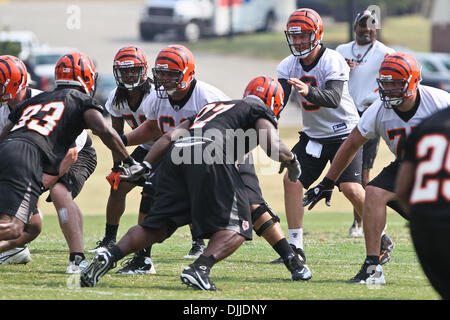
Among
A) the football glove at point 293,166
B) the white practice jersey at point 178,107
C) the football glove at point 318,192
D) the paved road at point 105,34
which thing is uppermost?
the white practice jersey at point 178,107

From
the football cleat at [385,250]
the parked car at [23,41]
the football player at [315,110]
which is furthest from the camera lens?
the parked car at [23,41]

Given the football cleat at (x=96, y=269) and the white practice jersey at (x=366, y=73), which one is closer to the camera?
the football cleat at (x=96, y=269)

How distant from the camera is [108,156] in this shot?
19.8 meters

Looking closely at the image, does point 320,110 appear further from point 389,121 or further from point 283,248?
point 283,248

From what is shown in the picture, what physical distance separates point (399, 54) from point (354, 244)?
2.99 metres

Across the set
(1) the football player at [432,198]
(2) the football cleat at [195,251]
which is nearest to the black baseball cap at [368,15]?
(2) the football cleat at [195,251]

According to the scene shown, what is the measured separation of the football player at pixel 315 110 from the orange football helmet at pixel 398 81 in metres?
1.09

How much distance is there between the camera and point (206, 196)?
238 inches

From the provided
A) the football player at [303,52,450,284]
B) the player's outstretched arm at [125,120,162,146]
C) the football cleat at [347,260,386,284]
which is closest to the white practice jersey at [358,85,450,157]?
the football player at [303,52,450,284]

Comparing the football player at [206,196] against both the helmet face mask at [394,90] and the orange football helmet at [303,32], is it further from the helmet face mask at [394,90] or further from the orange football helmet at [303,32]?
the orange football helmet at [303,32]

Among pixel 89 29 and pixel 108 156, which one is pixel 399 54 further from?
pixel 89 29

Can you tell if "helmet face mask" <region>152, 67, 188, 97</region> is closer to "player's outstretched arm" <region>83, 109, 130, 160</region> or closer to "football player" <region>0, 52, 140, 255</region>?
"football player" <region>0, 52, 140, 255</region>

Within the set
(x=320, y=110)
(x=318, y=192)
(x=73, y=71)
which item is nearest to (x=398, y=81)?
(x=318, y=192)

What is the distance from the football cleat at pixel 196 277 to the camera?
601cm
